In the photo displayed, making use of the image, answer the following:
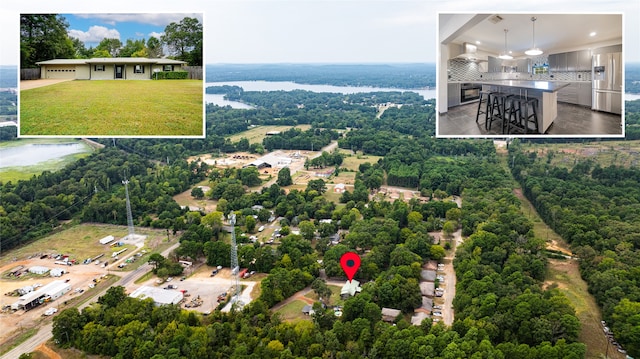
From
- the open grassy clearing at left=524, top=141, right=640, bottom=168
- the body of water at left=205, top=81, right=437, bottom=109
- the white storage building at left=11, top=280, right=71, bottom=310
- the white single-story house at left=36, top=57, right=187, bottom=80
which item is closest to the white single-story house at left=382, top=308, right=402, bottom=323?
the white single-story house at left=36, top=57, right=187, bottom=80

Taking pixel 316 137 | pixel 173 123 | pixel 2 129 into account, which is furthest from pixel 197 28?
pixel 316 137

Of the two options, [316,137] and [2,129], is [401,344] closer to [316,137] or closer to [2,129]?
[2,129]

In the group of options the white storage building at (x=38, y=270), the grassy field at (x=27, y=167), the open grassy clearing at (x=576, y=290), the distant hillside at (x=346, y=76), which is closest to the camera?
the open grassy clearing at (x=576, y=290)

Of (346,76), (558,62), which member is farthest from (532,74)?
(346,76)

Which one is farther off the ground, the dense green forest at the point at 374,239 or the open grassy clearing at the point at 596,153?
the open grassy clearing at the point at 596,153

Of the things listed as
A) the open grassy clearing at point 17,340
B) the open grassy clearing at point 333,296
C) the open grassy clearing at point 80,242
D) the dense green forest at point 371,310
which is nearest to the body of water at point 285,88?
the open grassy clearing at point 80,242

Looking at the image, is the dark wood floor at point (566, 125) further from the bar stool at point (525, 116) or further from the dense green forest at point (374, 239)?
the dense green forest at point (374, 239)
